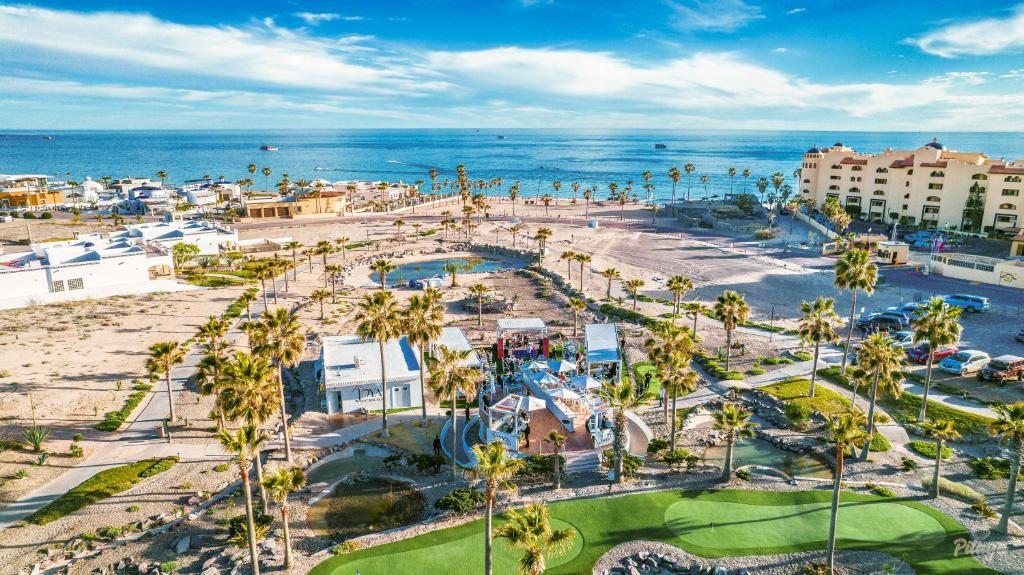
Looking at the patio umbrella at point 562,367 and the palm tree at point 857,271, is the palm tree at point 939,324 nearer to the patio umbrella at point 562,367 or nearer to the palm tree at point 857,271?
the palm tree at point 857,271

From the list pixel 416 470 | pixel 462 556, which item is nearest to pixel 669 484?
pixel 462 556

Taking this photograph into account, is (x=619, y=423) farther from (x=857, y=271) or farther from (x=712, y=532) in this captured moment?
(x=857, y=271)

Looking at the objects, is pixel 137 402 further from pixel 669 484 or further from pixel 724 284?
pixel 724 284

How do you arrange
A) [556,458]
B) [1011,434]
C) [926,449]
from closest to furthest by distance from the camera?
[1011,434]
[556,458]
[926,449]

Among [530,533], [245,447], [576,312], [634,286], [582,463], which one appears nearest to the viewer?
[530,533]

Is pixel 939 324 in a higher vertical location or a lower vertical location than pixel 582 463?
higher

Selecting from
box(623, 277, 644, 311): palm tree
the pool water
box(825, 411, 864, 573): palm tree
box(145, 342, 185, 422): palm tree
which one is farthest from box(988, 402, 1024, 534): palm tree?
the pool water

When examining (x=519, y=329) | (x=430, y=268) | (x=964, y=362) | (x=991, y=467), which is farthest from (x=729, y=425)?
(x=430, y=268)
